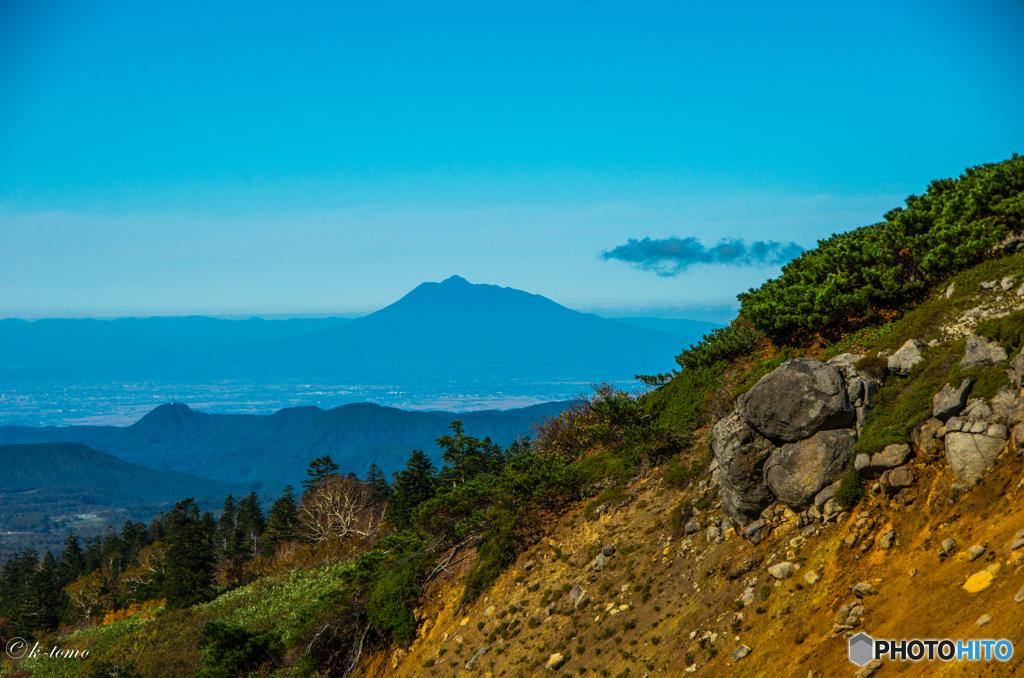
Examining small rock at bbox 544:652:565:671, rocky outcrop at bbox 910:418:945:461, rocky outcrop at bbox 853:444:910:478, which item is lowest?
small rock at bbox 544:652:565:671

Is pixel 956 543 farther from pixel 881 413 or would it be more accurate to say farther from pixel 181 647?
pixel 181 647

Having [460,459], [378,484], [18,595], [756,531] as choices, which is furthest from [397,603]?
[18,595]

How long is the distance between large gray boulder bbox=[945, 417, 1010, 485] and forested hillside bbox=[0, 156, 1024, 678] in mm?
34

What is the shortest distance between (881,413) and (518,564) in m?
11.2

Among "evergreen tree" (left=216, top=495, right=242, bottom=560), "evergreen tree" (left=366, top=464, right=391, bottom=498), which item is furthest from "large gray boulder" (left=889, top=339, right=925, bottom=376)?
"evergreen tree" (left=216, top=495, right=242, bottom=560)

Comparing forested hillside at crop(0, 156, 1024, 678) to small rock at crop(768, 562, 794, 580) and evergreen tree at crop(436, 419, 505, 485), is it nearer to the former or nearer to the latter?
small rock at crop(768, 562, 794, 580)

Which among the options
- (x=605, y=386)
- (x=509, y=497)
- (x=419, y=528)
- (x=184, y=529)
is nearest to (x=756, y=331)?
(x=605, y=386)

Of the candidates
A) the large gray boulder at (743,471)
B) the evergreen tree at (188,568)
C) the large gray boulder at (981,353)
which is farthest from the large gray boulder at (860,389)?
the evergreen tree at (188,568)

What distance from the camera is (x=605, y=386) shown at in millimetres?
27469

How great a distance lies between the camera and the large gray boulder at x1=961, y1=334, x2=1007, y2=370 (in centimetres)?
1192

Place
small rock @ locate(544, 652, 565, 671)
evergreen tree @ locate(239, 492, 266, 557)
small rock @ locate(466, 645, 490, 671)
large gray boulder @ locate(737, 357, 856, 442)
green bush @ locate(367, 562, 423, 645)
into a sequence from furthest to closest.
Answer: evergreen tree @ locate(239, 492, 266, 557)
green bush @ locate(367, 562, 423, 645)
small rock @ locate(466, 645, 490, 671)
small rock @ locate(544, 652, 565, 671)
large gray boulder @ locate(737, 357, 856, 442)

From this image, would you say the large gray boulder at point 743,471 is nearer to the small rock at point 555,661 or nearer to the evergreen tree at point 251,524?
the small rock at point 555,661

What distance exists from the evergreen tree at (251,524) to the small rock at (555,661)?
8674 centimetres

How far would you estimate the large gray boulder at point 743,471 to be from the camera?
13.7m
